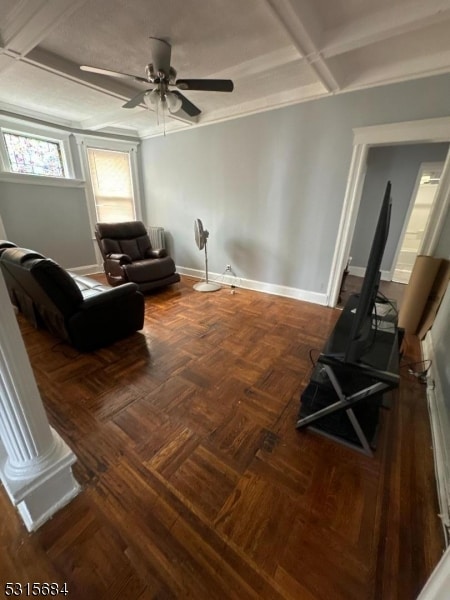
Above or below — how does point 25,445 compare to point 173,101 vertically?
below

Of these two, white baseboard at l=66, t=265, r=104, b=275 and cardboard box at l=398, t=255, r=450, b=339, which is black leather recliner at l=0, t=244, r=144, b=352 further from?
cardboard box at l=398, t=255, r=450, b=339

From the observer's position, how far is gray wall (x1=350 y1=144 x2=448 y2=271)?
3.80 meters

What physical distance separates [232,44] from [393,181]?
136 inches

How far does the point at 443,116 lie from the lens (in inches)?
88.0

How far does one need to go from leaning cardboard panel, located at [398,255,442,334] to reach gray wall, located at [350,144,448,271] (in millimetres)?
2219

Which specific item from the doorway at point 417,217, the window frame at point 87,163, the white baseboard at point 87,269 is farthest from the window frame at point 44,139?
the doorway at point 417,217

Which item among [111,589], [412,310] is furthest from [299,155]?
[111,589]

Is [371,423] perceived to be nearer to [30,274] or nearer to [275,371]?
[275,371]

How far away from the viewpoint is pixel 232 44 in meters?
2.03

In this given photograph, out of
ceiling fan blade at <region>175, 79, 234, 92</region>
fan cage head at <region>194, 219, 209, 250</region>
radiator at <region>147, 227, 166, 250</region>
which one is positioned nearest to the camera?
ceiling fan blade at <region>175, 79, 234, 92</region>

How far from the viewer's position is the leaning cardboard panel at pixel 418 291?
2328 mm

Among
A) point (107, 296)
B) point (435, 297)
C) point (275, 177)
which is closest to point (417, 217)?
point (435, 297)

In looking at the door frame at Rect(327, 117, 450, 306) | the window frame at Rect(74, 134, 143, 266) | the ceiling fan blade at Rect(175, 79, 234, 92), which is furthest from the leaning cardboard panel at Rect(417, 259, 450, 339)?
the window frame at Rect(74, 134, 143, 266)

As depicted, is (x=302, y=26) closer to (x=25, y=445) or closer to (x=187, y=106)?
(x=187, y=106)
